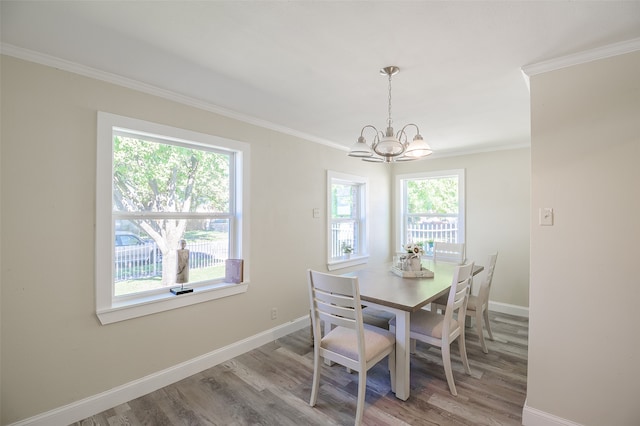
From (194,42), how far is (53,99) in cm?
103

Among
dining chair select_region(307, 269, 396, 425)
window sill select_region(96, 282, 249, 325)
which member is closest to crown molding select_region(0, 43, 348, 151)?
window sill select_region(96, 282, 249, 325)

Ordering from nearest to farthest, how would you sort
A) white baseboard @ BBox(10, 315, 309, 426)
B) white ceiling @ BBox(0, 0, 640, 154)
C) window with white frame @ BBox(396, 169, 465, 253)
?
white ceiling @ BBox(0, 0, 640, 154)
white baseboard @ BBox(10, 315, 309, 426)
window with white frame @ BBox(396, 169, 465, 253)

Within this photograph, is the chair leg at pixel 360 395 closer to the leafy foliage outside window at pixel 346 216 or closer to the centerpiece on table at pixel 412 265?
the centerpiece on table at pixel 412 265

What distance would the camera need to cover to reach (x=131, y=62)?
1807 millimetres

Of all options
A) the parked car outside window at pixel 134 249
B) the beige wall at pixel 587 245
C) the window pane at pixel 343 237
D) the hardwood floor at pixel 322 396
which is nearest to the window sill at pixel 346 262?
the window pane at pixel 343 237

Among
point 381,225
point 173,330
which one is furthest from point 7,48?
point 381,225

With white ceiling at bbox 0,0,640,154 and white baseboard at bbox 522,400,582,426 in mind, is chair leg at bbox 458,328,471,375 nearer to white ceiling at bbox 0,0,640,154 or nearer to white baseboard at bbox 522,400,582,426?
white baseboard at bbox 522,400,582,426

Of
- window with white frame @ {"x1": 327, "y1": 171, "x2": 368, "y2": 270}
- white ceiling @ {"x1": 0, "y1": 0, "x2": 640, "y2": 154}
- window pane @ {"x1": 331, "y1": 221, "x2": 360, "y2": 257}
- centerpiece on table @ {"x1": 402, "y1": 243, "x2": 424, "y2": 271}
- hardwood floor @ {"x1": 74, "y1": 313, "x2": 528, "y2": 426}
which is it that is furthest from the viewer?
window pane @ {"x1": 331, "y1": 221, "x2": 360, "y2": 257}

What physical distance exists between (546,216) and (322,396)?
2008 millimetres

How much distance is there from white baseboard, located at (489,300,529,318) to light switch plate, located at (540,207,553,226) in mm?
2647

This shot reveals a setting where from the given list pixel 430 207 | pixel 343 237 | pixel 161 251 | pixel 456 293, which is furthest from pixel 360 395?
pixel 430 207

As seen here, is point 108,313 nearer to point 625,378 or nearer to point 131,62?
point 131,62

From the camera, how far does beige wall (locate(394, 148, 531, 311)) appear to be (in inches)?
149

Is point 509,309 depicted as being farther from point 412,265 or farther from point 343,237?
point 343,237
